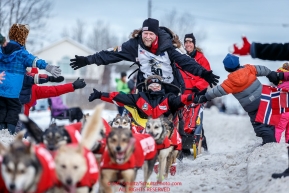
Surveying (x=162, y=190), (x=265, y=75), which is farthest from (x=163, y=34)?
(x=162, y=190)

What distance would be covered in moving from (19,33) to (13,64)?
0.48 metres

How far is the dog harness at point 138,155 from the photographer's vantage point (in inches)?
241

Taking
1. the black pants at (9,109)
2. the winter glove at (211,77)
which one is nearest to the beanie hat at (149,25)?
the winter glove at (211,77)

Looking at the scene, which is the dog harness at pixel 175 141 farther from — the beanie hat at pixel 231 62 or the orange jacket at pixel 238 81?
the beanie hat at pixel 231 62

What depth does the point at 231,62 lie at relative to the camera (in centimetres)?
859

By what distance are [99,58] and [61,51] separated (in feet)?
160

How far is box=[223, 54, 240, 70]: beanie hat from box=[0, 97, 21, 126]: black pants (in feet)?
10.7

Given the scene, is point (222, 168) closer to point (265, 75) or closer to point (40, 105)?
point (265, 75)

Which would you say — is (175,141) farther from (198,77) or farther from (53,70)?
(198,77)

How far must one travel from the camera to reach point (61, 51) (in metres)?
57.7

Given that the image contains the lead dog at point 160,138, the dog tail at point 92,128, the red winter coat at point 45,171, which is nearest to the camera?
the red winter coat at point 45,171

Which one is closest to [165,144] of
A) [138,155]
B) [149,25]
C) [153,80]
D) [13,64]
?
[138,155]

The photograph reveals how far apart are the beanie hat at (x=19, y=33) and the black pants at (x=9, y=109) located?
2.95 ft

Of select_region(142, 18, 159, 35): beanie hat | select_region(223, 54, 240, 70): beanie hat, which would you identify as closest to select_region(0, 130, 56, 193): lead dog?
select_region(223, 54, 240, 70): beanie hat
